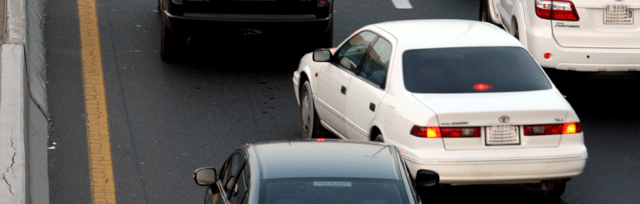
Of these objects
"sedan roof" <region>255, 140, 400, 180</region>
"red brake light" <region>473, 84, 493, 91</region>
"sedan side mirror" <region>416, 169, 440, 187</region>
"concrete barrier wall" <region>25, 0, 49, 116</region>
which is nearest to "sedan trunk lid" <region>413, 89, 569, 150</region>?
"red brake light" <region>473, 84, 493, 91</region>

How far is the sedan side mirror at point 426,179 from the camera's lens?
6.58 metres

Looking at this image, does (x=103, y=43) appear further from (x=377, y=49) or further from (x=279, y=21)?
(x=377, y=49)

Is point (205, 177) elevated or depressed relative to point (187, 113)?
elevated

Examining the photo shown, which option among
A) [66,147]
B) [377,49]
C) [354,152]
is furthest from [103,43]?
[354,152]

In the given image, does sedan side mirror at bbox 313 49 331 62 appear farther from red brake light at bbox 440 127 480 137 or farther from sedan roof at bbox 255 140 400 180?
sedan roof at bbox 255 140 400 180

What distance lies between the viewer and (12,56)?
1024cm

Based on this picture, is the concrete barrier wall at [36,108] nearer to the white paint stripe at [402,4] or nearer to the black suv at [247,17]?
the black suv at [247,17]

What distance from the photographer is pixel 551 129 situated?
742 centimetres

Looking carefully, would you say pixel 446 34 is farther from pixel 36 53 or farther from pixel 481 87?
pixel 36 53

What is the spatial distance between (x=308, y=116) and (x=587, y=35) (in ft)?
9.88

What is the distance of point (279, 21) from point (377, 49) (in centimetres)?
313

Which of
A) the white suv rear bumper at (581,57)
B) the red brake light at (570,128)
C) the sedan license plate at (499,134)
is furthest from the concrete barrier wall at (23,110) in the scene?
the white suv rear bumper at (581,57)

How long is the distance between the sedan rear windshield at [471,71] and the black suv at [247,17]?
360 centimetres

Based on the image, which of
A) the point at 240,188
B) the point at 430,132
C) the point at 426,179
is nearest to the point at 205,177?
the point at 240,188
